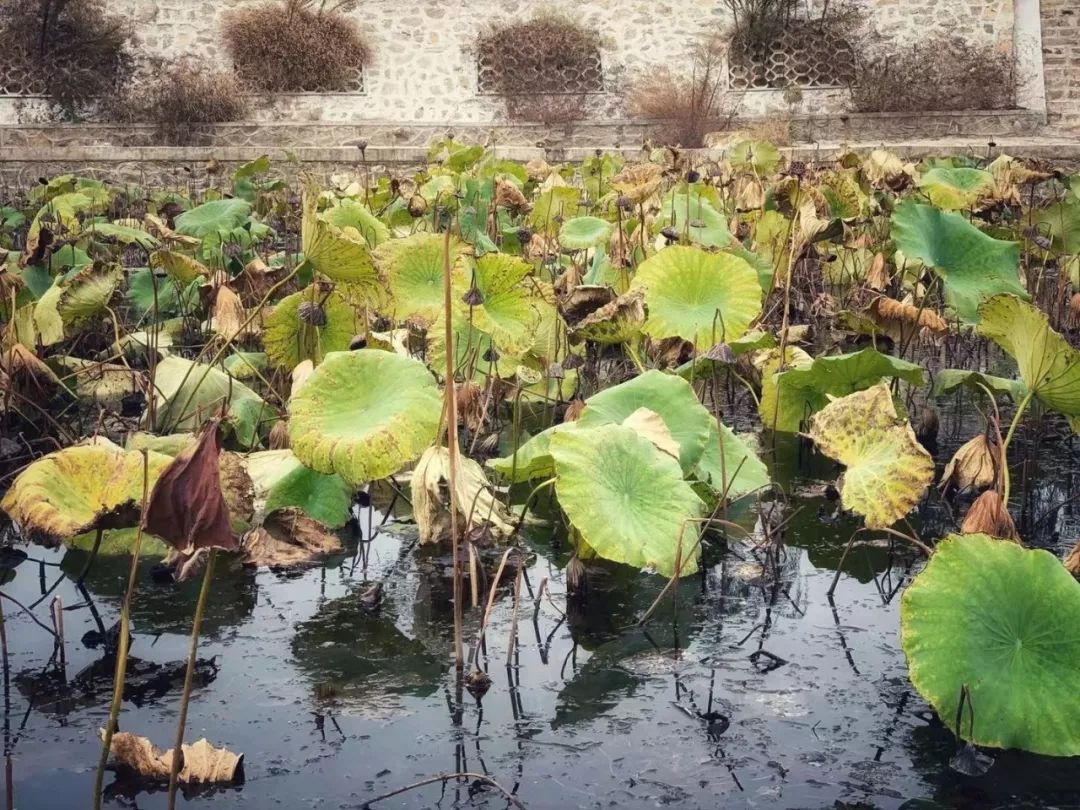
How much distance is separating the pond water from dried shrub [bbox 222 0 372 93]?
1261 centimetres

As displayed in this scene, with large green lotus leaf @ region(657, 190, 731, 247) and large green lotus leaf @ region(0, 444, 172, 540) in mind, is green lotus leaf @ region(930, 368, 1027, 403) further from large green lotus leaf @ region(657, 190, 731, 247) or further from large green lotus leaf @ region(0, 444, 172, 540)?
large green lotus leaf @ region(0, 444, 172, 540)

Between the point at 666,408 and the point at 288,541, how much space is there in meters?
0.67

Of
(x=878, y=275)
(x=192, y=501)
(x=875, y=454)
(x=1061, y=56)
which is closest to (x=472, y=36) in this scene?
(x=1061, y=56)

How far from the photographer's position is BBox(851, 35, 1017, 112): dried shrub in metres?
13.5

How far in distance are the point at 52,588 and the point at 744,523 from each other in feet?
3.89

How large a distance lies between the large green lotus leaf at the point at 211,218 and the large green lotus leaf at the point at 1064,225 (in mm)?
2537

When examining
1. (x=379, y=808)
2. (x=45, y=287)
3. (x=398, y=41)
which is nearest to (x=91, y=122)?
(x=398, y=41)

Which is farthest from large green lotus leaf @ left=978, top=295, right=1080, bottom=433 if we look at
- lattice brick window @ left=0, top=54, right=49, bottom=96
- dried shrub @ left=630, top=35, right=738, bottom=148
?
lattice brick window @ left=0, top=54, right=49, bottom=96

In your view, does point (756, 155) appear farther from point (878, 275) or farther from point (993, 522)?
point (993, 522)

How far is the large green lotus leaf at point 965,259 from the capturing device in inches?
112

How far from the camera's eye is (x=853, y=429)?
6.57ft

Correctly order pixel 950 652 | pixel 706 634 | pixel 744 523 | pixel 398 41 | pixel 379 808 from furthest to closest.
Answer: pixel 398 41
pixel 744 523
pixel 706 634
pixel 950 652
pixel 379 808

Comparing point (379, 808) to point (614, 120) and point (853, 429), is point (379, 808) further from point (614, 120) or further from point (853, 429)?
point (614, 120)

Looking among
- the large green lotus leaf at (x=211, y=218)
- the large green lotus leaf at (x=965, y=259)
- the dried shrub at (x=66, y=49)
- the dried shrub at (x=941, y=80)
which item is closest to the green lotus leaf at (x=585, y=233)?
the large green lotus leaf at (x=211, y=218)
